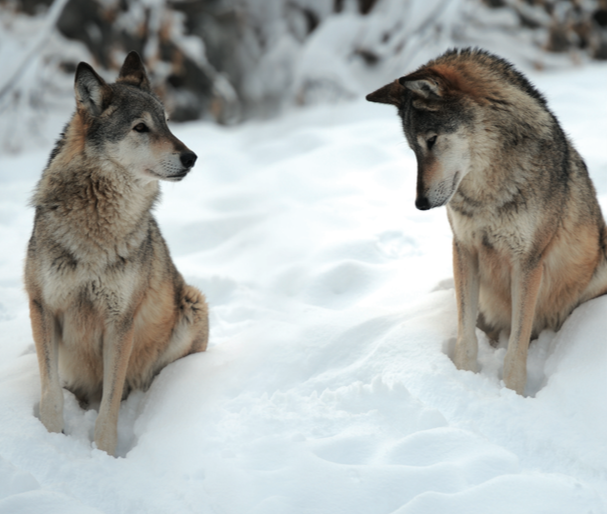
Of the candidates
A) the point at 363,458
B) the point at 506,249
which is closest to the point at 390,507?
the point at 363,458

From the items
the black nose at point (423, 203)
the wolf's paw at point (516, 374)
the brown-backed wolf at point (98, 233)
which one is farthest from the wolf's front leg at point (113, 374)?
the wolf's paw at point (516, 374)

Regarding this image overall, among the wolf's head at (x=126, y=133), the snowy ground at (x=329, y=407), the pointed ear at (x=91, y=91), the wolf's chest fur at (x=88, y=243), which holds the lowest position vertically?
the snowy ground at (x=329, y=407)

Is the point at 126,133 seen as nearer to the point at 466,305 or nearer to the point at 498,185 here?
the point at 498,185

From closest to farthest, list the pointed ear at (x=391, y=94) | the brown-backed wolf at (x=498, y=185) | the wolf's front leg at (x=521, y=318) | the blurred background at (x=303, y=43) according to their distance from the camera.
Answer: the brown-backed wolf at (x=498, y=185) → the wolf's front leg at (x=521, y=318) → the pointed ear at (x=391, y=94) → the blurred background at (x=303, y=43)

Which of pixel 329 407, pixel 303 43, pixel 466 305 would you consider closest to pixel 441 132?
pixel 466 305

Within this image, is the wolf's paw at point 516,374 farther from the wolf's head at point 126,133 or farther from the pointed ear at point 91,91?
the pointed ear at point 91,91

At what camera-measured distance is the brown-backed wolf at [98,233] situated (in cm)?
298

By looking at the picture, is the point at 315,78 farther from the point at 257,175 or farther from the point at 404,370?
the point at 404,370

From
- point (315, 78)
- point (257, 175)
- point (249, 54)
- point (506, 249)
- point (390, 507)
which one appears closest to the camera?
point (390, 507)

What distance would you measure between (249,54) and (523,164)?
353 inches

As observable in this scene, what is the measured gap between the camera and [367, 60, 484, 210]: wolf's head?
3020mm

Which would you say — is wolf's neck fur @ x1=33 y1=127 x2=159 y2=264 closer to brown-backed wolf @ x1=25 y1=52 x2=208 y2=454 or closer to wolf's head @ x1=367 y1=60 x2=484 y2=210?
brown-backed wolf @ x1=25 y1=52 x2=208 y2=454

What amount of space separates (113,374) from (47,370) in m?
0.33

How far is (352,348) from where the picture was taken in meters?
3.57
